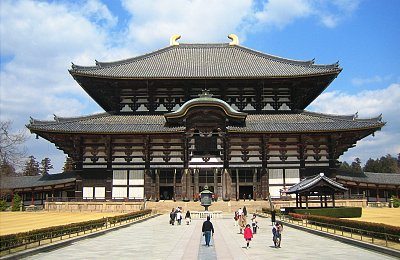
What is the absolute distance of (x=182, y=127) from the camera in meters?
53.7

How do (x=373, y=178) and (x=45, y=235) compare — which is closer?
(x=45, y=235)

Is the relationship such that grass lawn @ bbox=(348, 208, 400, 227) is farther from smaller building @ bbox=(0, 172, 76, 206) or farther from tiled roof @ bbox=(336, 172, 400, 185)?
smaller building @ bbox=(0, 172, 76, 206)

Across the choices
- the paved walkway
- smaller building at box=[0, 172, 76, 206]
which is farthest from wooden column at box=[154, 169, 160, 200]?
the paved walkway

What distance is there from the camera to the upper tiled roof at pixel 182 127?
51625 millimetres

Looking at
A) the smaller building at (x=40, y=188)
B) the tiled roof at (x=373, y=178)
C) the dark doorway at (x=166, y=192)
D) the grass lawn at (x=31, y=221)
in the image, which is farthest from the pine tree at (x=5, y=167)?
the tiled roof at (x=373, y=178)

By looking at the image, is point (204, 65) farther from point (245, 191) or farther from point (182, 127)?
point (245, 191)

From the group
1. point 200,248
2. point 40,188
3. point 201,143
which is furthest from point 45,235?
point 40,188

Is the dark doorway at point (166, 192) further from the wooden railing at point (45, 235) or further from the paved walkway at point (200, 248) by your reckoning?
the paved walkway at point (200, 248)

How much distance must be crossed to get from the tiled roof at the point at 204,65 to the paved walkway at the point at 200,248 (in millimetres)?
33571

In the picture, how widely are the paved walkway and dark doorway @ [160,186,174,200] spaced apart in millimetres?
28688

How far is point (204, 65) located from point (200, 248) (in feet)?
148

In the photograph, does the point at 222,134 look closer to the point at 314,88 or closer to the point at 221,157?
the point at 221,157

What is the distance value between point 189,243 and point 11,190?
4538 centimetres

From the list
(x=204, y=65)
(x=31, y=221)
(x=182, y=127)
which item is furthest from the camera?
(x=204, y=65)
